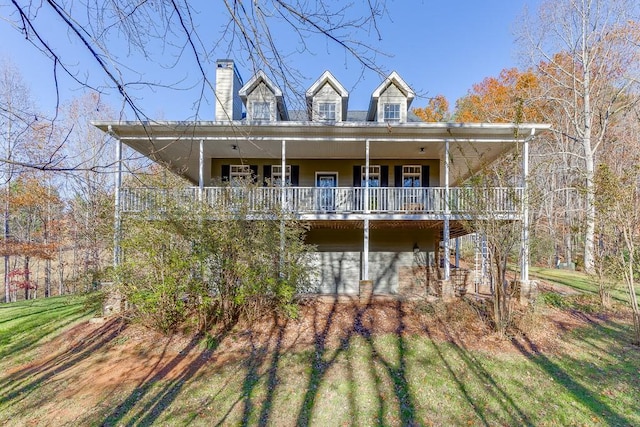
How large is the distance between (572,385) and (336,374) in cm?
379

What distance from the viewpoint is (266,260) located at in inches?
280

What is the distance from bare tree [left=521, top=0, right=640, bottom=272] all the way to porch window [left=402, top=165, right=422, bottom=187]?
881 centimetres

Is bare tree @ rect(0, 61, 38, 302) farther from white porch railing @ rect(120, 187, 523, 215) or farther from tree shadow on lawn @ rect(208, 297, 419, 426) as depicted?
tree shadow on lawn @ rect(208, 297, 419, 426)

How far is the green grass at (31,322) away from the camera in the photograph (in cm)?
708

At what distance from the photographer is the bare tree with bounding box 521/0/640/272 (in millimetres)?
14469

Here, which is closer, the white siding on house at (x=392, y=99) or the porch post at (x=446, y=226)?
the porch post at (x=446, y=226)

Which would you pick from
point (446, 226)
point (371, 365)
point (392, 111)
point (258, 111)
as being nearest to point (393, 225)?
point (446, 226)

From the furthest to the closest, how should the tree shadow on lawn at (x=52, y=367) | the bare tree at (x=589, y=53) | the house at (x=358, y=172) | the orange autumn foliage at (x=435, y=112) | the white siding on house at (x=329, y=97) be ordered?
the orange autumn foliage at (x=435, y=112)
the bare tree at (x=589, y=53)
the white siding on house at (x=329, y=97)
the house at (x=358, y=172)
the tree shadow on lawn at (x=52, y=367)

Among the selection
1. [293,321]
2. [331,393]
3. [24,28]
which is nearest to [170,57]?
[24,28]

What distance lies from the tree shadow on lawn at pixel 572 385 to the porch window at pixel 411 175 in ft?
21.5

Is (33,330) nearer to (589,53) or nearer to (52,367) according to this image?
(52,367)

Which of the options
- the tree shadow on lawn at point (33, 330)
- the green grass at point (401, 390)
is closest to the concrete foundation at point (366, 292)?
the green grass at point (401, 390)

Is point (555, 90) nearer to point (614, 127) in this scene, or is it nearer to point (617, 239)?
point (614, 127)

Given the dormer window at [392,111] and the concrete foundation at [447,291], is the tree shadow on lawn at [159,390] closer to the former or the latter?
the concrete foundation at [447,291]
